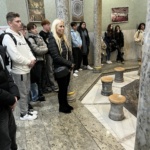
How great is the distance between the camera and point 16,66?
7.86 feet

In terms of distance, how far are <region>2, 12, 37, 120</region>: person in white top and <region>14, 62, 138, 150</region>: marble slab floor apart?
0.96 feet

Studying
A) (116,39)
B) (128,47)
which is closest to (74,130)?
(116,39)

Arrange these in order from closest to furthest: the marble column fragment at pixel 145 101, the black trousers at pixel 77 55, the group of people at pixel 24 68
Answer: the marble column fragment at pixel 145 101, the group of people at pixel 24 68, the black trousers at pixel 77 55

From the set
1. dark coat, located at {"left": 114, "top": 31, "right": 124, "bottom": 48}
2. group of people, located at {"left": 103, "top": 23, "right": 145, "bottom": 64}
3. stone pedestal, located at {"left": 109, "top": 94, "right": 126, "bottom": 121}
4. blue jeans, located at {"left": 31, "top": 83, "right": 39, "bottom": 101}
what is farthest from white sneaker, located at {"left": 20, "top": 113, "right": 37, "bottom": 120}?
dark coat, located at {"left": 114, "top": 31, "right": 124, "bottom": 48}

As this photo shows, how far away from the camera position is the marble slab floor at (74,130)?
7.11 feet

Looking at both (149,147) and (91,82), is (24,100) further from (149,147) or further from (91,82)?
(91,82)

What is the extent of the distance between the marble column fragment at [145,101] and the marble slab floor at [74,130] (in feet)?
4.07

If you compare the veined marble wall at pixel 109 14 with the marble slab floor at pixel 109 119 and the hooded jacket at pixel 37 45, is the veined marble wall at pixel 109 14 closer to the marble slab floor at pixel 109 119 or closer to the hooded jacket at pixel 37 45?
the hooded jacket at pixel 37 45

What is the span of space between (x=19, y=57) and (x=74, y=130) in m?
1.23

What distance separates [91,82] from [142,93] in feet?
12.0

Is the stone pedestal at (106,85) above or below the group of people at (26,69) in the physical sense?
below

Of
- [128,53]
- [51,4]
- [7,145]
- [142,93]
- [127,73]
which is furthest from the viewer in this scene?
[128,53]

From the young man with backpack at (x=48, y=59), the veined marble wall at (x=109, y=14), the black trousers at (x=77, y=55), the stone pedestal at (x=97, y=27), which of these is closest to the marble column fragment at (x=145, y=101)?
the young man with backpack at (x=48, y=59)

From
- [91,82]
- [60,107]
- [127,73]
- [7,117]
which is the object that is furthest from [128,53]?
[7,117]
